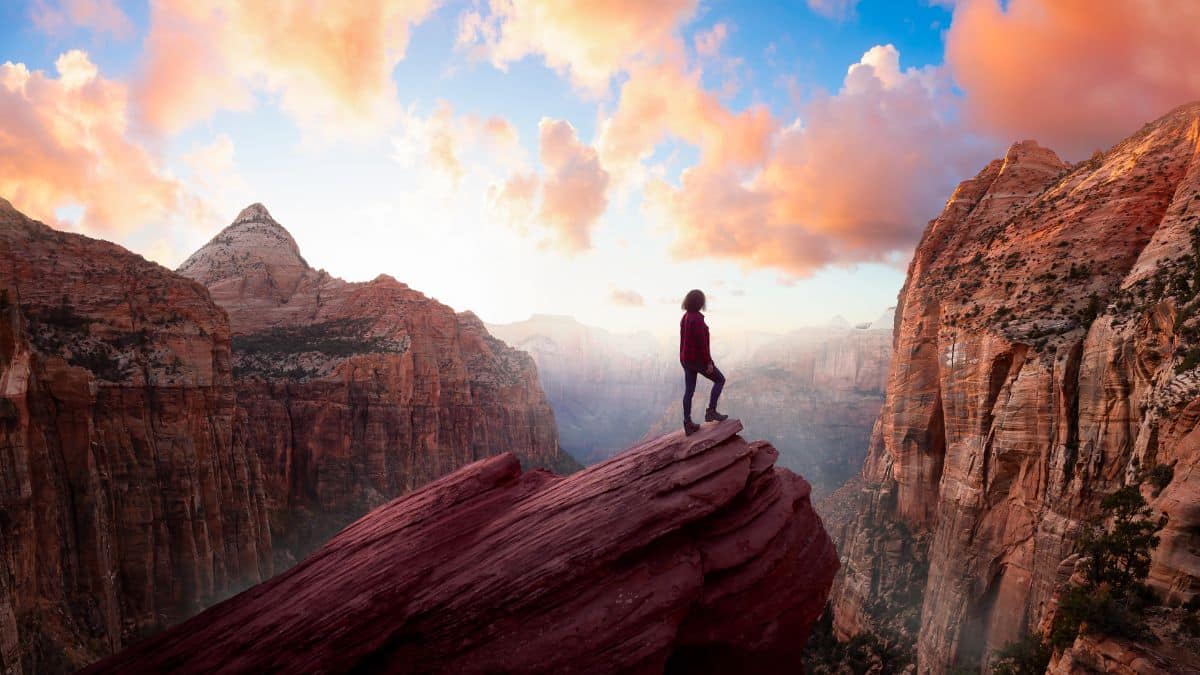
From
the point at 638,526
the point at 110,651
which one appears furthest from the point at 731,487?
the point at 110,651

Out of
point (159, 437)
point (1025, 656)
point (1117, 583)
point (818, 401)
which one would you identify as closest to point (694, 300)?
point (1117, 583)

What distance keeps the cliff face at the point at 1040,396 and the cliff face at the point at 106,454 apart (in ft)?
132

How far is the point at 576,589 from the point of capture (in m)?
9.12

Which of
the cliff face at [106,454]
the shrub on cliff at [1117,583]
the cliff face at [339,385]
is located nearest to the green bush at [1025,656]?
the shrub on cliff at [1117,583]

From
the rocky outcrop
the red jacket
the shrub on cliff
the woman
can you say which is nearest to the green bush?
the shrub on cliff

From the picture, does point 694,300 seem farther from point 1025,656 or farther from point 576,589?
point 1025,656

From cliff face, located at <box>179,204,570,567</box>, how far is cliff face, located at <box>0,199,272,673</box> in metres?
14.5

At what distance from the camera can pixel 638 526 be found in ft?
31.1

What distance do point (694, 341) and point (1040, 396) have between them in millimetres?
24974

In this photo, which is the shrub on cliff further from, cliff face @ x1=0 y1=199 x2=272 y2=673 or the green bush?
cliff face @ x1=0 y1=199 x2=272 y2=673

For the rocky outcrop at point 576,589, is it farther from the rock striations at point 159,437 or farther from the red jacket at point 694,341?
the rock striations at point 159,437

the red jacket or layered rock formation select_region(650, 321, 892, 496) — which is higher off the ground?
the red jacket

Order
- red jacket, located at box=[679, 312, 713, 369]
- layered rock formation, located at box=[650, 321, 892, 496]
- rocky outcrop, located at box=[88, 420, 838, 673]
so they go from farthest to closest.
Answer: layered rock formation, located at box=[650, 321, 892, 496], red jacket, located at box=[679, 312, 713, 369], rocky outcrop, located at box=[88, 420, 838, 673]

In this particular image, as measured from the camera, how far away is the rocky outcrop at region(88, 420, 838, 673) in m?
8.84
